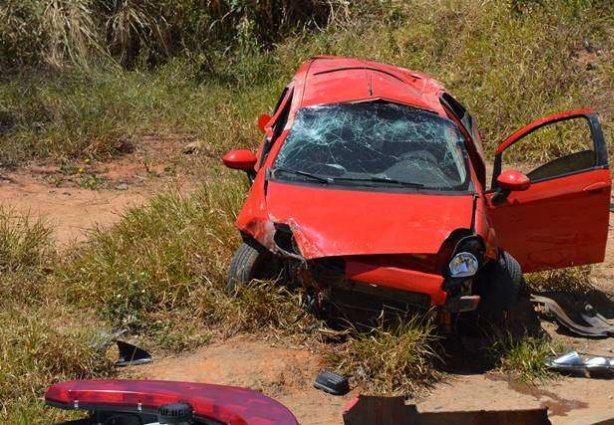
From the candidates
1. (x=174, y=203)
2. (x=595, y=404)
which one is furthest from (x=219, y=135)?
(x=595, y=404)

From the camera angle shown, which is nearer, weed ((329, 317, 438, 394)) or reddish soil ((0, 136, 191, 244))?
weed ((329, 317, 438, 394))

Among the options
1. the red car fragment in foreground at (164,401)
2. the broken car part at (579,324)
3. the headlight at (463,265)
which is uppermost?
the red car fragment in foreground at (164,401)

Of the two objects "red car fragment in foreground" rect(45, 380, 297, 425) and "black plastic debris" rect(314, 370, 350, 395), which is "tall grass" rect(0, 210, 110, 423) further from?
"red car fragment in foreground" rect(45, 380, 297, 425)

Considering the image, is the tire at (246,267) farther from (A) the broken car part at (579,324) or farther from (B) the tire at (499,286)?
(A) the broken car part at (579,324)

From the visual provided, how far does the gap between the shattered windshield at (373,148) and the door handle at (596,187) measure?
960 mm

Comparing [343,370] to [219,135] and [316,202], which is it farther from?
[219,135]

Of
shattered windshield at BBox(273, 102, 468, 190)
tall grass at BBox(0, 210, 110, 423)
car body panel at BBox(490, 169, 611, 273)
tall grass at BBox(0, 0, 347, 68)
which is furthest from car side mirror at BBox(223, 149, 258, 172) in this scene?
tall grass at BBox(0, 0, 347, 68)

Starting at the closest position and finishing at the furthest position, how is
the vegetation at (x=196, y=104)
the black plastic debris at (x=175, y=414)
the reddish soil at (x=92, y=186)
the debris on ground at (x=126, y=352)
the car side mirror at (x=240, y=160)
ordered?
1. the black plastic debris at (x=175, y=414)
2. the debris on ground at (x=126, y=352)
3. the vegetation at (x=196, y=104)
4. the car side mirror at (x=240, y=160)
5. the reddish soil at (x=92, y=186)

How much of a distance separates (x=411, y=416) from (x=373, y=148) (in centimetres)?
328

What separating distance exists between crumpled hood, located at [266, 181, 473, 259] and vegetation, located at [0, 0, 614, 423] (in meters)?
0.62

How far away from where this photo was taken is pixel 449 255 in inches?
264

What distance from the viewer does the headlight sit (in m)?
6.67

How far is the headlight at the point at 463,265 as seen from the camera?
667 cm

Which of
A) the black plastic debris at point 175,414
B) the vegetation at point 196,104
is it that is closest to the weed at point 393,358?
the vegetation at point 196,104
